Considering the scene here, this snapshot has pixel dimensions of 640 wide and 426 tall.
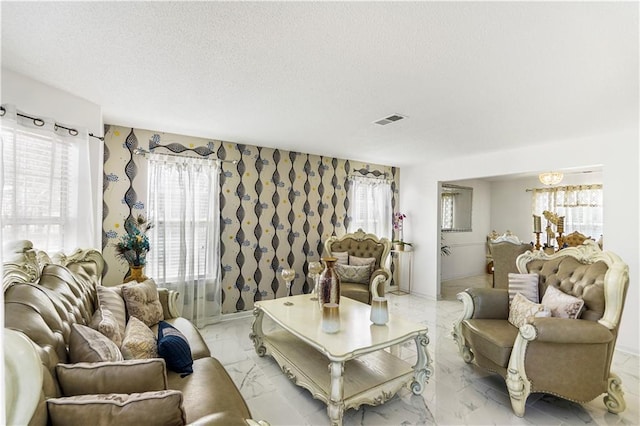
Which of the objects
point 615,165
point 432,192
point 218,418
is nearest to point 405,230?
point 432,192

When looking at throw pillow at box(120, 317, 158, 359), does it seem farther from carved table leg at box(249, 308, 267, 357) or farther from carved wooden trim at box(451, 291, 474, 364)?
carved wooden trim at box(451, 291, 474, 364)

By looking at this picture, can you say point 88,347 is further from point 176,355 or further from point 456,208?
point 456,208

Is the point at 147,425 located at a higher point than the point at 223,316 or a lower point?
higher

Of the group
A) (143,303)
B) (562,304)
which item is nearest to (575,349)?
(562,304)

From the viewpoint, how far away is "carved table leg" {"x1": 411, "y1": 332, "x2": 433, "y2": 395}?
2273mm

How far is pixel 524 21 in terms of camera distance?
1487 mm

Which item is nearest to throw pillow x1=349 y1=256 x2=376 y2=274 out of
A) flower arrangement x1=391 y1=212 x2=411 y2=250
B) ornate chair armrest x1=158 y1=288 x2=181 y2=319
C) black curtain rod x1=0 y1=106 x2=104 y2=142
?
flower arrangement x1=391 y1=212 x2=411 y2=250

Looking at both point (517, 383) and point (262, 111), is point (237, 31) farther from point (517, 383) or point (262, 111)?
point (517, 383)

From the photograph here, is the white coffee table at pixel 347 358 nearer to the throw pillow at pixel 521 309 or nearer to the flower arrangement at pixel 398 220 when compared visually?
the throw pillow at pixel 521 309

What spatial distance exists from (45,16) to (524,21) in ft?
7.61

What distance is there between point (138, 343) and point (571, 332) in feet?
8.59

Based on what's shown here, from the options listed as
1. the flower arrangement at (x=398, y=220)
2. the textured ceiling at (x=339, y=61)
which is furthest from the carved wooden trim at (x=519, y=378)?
the flower arrangement at (x=398, y=220)

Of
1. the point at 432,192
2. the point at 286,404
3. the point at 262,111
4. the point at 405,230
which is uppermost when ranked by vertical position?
the point at 262,111

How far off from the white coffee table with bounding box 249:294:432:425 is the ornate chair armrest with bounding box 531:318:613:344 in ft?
2.41
